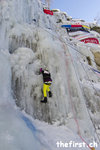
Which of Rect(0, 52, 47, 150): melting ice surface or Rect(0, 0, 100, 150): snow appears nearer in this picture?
Rect(0, 52, 47, 150): melting ice surface

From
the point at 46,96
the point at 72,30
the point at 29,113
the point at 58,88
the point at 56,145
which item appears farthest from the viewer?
the point at 72,30

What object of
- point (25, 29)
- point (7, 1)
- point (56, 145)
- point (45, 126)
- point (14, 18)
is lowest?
point (56, 145)

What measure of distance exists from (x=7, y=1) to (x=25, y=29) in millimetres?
1413

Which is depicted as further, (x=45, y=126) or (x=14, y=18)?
(x=14, y=18)

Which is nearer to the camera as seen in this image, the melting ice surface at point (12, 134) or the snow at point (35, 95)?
the melting ice surface at point (12, 134)

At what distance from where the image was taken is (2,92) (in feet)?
8.09

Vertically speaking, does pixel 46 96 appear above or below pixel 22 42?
below

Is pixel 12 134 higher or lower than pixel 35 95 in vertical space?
lower

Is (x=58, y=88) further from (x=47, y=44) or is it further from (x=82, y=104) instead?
(x=47, y=44)

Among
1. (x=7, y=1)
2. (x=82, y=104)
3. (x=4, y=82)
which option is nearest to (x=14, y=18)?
(x=7, y=1)

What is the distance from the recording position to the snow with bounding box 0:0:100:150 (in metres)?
2.02

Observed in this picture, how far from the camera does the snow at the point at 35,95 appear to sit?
2021 mm

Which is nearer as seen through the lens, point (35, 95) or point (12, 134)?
point (12, 134)

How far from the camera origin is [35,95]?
10.6 ft
